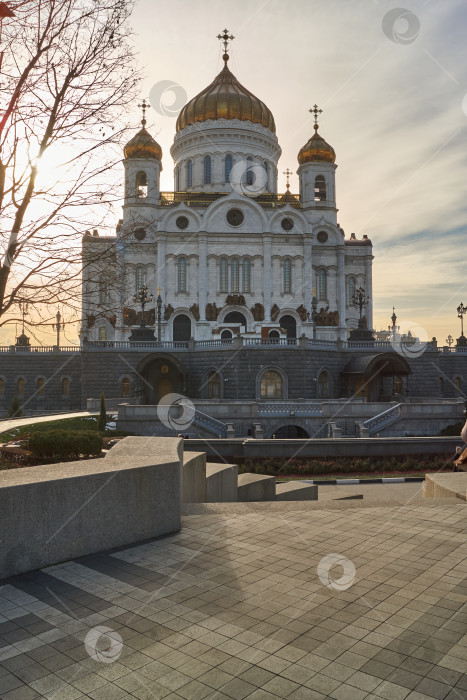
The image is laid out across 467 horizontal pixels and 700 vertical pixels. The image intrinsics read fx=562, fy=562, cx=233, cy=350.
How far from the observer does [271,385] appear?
3878 cm

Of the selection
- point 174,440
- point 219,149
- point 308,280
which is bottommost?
point 174,440

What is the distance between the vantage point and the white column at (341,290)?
183ft

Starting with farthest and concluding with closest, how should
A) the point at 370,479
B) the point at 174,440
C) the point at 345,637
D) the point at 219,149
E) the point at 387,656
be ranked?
the point at 219,149
the point at 370,479
the point at 174,440
the point at 345,637
the point at 387,656

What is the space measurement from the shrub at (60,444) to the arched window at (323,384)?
29.3m

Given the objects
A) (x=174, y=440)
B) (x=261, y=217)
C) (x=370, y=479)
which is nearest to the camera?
(x=174, y=440)

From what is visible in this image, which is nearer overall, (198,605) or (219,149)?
(198,605)

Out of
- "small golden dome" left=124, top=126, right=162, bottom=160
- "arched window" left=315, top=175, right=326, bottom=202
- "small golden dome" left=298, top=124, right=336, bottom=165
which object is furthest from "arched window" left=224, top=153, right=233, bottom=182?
"arched window" left=315, top=175, right=326, bottom=202

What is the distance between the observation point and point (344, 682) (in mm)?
4086

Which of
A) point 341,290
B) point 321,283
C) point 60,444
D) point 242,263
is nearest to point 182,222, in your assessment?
point 242,263

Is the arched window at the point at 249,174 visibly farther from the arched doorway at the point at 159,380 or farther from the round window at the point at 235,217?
the arched doorway at the point at 159,380

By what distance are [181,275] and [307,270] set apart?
1231cm

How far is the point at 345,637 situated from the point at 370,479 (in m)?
15.6

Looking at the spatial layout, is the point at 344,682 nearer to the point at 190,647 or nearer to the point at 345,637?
the point at 345,637

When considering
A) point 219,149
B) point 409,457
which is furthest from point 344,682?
point 219,149
